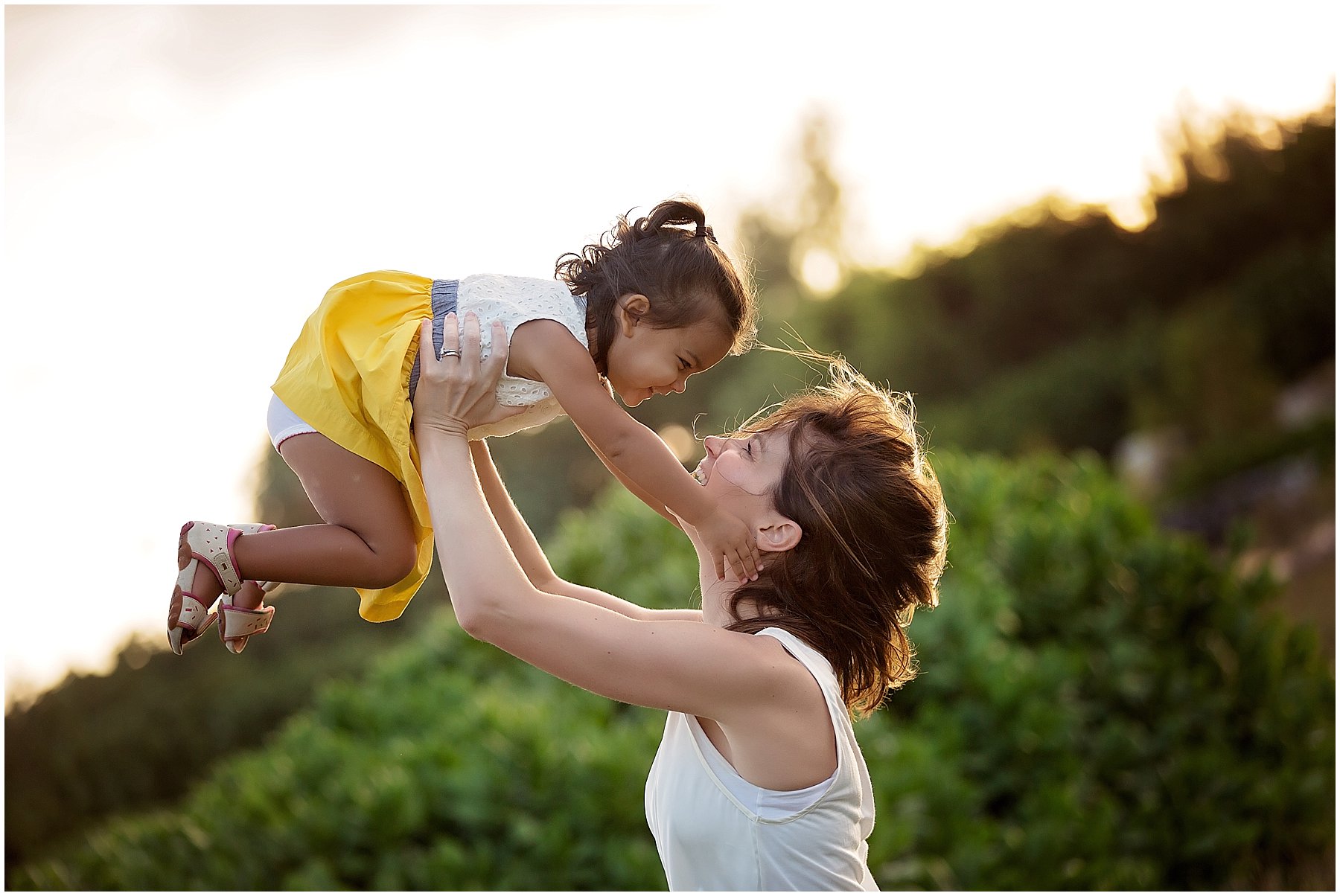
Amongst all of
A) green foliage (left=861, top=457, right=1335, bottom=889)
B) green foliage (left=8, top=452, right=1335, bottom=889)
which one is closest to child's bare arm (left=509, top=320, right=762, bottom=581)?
green foliage (left=8, top=452, right=1335, bottom=889)

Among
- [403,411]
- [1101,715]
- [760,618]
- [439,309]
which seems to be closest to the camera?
[403,411]

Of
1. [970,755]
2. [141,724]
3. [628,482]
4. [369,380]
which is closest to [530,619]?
[628,482]

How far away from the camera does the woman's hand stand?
1697 millimetres

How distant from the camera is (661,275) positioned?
1923 millimetres

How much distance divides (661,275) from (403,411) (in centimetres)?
53

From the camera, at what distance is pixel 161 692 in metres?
8.95

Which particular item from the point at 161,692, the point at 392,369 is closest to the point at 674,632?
the point at 392,369

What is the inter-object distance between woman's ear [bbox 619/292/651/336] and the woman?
0.28 metres

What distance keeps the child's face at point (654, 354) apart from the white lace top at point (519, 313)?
0.08 m

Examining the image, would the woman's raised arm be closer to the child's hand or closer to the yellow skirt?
the yellow skirt

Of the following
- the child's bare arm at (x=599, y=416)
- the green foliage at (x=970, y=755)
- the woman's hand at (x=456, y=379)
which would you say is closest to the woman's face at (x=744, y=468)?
the child's bare arm at (x=599, y=416)

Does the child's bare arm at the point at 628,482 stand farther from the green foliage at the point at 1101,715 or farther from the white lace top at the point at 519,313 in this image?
the green foliage at the point at 1101,715

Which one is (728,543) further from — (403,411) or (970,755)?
(970,755)

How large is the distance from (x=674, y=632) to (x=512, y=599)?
28 cm
